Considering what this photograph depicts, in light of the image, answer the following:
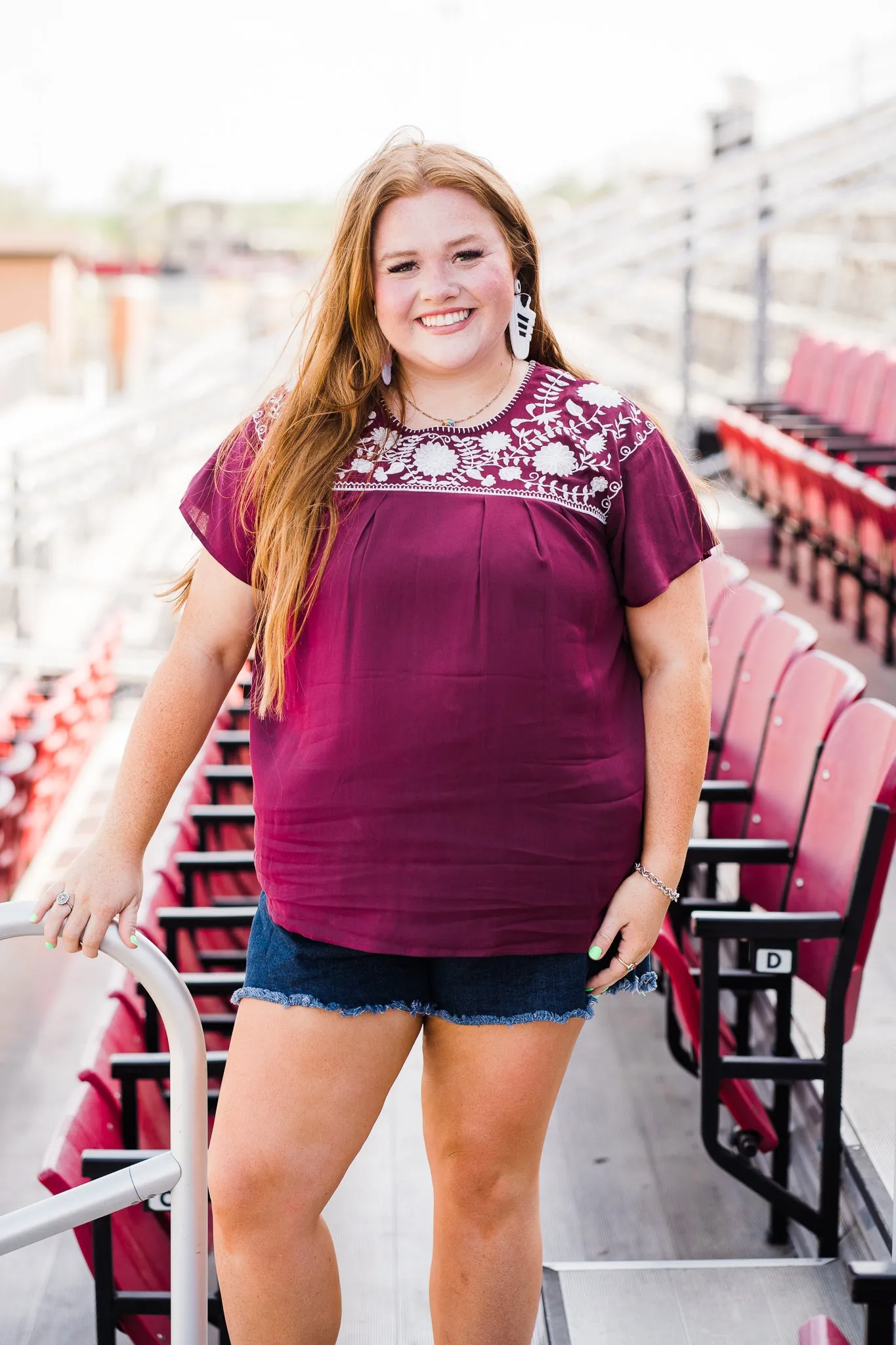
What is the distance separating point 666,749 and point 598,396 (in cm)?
33

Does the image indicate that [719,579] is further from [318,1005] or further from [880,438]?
[880,438]

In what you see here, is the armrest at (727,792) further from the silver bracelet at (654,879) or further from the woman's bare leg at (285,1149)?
the woman's bare leg at (285,1149)

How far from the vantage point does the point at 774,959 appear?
68.8 inches

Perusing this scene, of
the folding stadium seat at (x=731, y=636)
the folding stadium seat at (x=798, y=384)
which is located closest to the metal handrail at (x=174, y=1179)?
the folding stadium seat at (x=731, y=636)

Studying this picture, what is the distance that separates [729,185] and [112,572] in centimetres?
376

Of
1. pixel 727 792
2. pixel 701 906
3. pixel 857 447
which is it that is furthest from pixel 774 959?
pixel 857 447

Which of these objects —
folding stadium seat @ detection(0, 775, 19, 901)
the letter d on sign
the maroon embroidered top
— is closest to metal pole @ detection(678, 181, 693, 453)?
folding stadium seat @ detection(0, 775, 19, 901)

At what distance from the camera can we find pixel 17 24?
45344mm

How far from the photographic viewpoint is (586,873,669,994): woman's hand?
4.07 ft

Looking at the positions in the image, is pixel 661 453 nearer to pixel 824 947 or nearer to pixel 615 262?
pixel 824 947

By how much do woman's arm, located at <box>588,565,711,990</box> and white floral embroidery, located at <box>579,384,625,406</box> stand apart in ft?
0.56

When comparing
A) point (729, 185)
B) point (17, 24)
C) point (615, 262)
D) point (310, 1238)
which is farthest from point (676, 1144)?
point (17, 24)

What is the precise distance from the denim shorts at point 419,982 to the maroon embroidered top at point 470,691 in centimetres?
2

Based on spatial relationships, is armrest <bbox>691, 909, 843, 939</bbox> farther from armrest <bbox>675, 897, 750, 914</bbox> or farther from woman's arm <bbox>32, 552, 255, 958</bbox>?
woman's arm <bbox>32, 552, 255, 958</bbox>
